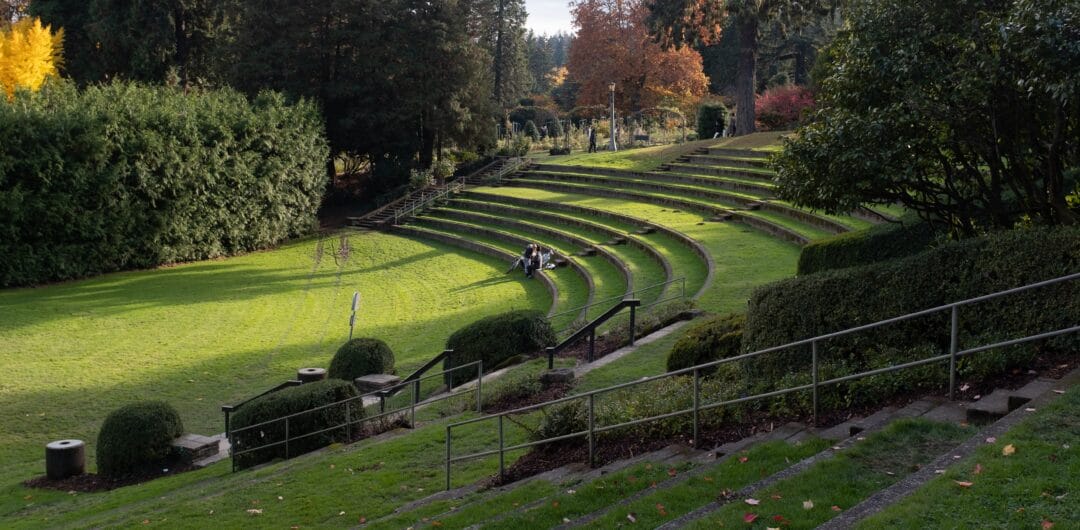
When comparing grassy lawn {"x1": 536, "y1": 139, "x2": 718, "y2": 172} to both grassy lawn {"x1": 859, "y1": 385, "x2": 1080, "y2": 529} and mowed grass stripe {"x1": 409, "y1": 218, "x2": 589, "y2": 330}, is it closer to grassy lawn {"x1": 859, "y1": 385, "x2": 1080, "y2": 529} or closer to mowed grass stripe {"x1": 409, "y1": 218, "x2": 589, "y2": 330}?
mowed grass stripe {"x1": 409, "y1": 218, "x2": 589, "y2": 330}

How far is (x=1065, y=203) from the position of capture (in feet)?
35.6

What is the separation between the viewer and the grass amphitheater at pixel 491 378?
6.79m

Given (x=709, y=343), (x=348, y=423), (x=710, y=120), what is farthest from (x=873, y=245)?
(x=710, y=120)

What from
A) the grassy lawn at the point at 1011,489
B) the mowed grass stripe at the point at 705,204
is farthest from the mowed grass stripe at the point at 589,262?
the grassy lawn at the point at 1011,489

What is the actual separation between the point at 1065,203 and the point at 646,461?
6.18 meters

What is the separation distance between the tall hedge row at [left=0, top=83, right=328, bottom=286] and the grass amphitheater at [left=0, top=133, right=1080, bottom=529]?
109 centimetres

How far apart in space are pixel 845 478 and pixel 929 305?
11.0 ft

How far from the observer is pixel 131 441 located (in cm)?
1470

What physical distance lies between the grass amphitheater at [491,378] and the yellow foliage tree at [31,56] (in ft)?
62.1

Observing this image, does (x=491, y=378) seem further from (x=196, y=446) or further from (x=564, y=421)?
(x=564, y=421)

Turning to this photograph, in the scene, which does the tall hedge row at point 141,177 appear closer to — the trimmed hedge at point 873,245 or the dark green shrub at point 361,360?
the dark green shrub at point 361,360

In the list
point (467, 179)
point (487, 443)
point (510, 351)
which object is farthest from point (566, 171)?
point (487, 443)

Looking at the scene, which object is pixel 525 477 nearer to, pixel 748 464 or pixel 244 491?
pixel 748 464

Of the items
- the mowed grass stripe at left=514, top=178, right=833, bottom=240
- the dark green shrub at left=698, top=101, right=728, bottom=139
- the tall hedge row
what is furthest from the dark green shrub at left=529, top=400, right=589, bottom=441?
the dark green shrub at left=698, top=101, right=728, bottom=139
